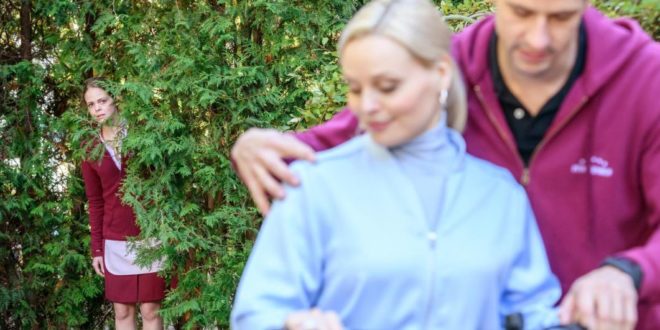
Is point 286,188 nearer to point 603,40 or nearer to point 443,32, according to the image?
point 443,32

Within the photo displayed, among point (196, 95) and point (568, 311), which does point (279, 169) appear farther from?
point (196, 95)

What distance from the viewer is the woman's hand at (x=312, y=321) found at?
1.85 meters

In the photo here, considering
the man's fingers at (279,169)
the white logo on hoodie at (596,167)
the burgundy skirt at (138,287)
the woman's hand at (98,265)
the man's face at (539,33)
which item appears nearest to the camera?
the man's fingers at (279,169)

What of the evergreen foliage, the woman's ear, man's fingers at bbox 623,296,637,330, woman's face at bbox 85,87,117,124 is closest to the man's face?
the woman's ear

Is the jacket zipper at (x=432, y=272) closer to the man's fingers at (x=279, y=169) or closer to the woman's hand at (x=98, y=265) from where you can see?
the man's fingers at (x=279, y=169)

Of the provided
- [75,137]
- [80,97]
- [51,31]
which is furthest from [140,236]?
[51,31]

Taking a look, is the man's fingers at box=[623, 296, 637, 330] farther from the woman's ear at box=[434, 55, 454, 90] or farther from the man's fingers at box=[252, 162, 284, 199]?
the man's fingers at box=[252, 162, 284, 199]

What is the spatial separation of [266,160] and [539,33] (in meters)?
0.68

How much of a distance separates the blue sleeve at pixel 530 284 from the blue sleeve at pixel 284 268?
17.1 inches

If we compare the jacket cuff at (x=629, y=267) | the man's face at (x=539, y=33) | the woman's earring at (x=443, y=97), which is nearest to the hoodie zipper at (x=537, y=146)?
the man's face at (x=539, y=33)

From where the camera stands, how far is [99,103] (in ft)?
18.4

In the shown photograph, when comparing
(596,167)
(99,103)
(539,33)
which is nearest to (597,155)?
(596,167)

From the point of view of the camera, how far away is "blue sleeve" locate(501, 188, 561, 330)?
204cm

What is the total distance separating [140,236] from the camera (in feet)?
18.3
